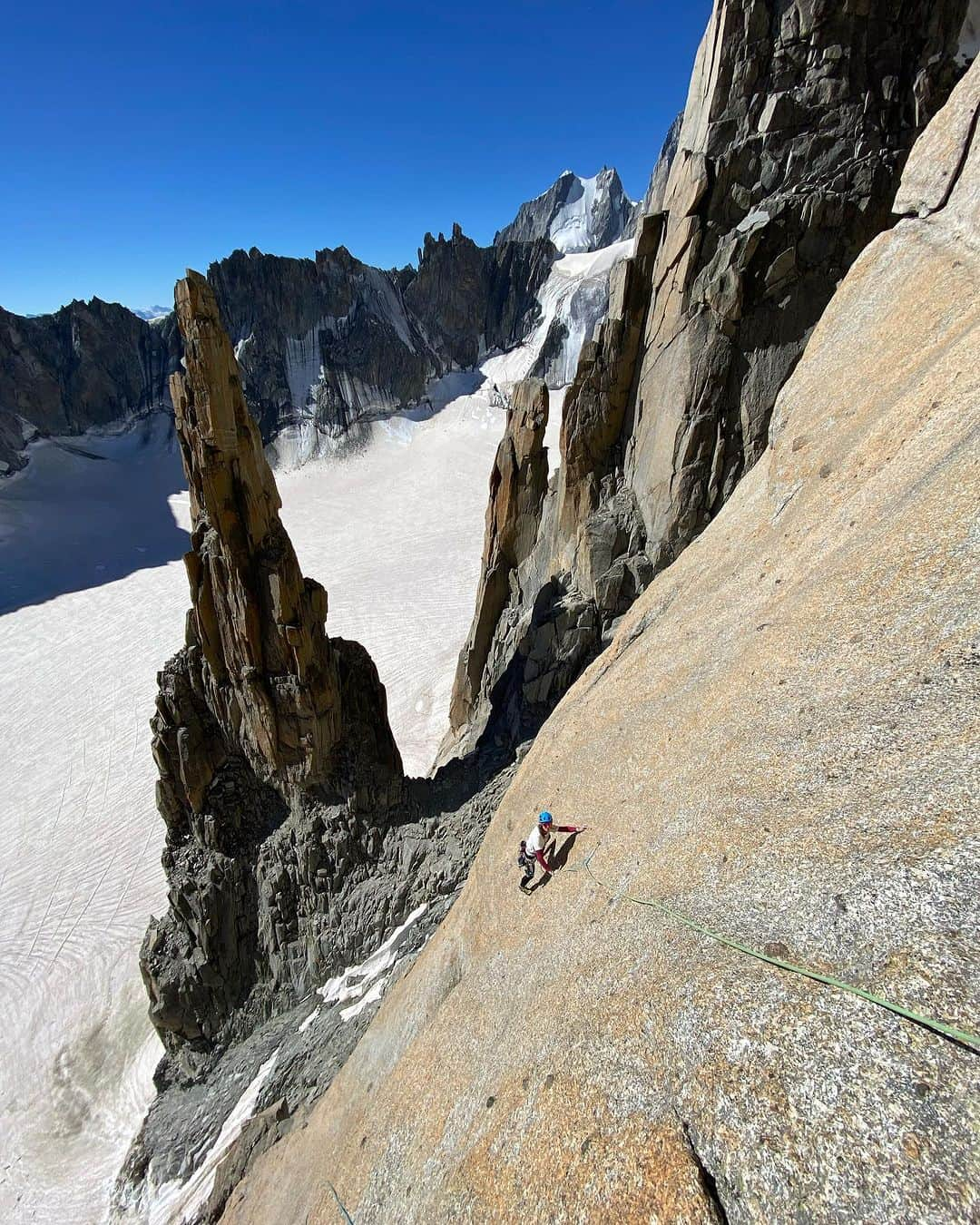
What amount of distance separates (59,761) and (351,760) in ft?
58.4

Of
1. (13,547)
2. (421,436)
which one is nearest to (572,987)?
(13,547)

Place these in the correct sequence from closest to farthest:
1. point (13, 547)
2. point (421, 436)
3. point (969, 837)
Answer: point (969, 837)
point (13, 547)
point (421, 436)

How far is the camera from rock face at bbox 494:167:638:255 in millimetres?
92250

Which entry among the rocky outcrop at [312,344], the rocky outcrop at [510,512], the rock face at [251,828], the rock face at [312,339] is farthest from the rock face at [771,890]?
the rocky outcrop at [312,344]

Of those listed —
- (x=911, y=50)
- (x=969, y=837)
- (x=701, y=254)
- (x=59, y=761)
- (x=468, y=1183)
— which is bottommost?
(x=59, y=761)

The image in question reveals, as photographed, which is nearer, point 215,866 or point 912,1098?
point 912,1098

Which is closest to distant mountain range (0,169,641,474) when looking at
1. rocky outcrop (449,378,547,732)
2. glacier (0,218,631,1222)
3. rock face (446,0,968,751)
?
glacier (0,218,631,1222)

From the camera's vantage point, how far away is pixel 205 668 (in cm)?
1226

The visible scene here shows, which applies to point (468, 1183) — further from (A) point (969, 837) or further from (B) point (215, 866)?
(B) point (215, 866)

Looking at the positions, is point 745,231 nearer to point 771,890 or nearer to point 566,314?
point 771,890

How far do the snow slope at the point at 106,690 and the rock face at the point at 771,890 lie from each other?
29.4ft

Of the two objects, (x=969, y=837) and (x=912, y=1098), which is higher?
(x=969, y=837)

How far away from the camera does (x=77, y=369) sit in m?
65.9

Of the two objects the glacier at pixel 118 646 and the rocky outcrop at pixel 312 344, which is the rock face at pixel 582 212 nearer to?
the glacier at pixel 118 646
